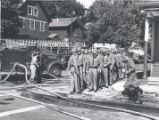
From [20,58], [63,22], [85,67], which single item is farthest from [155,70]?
[63,22]

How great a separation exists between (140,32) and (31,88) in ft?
75.8

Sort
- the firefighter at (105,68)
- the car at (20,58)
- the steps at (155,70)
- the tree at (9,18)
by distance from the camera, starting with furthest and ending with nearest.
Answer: the tree at (9,18) → the car at (20,58) → the steps at (155,70) → the firefighter at (105,68)

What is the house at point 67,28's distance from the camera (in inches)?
2849

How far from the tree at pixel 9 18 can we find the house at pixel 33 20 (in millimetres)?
7104

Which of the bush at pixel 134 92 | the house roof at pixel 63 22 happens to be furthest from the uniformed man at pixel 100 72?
the house roof at pixel 63 22

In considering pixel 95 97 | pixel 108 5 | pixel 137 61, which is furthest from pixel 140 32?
pixel 95 97

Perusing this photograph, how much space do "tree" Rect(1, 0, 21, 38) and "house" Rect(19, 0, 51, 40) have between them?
710 centimetres

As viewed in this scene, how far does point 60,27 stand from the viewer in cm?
7325

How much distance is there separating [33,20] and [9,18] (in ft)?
44.1

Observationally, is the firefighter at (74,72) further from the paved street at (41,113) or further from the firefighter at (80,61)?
the paved street at (41,113)

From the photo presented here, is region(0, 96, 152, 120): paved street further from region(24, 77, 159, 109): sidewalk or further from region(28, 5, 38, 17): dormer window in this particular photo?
region(28, 5, 38, 17): dormer window

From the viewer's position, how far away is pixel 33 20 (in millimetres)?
56750

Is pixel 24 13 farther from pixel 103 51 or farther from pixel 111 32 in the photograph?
pixel 103 51

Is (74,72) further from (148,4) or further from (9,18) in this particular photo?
(9,18)
